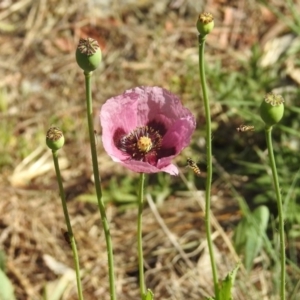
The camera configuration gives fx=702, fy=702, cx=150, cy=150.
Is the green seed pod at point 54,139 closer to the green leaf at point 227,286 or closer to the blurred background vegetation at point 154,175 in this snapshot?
the green leaf at point 227,286

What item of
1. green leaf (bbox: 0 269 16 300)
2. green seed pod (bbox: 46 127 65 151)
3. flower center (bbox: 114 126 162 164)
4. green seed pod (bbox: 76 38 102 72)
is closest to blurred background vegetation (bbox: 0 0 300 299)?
green leaf (bbox: 0 269 16 300)

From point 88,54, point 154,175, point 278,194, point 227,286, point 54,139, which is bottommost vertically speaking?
point 154,175

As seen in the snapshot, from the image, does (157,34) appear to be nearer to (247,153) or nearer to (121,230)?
(247,153)

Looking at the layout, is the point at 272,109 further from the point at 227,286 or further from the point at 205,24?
the point at 227,286

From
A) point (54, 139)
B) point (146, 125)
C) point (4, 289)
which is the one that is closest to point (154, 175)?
point (4, 289)

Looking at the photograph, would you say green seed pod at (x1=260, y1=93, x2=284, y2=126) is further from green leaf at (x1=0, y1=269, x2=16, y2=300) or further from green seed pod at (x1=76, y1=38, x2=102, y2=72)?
green leaf at (x1=0, y1=269, x2=16, y2=300)

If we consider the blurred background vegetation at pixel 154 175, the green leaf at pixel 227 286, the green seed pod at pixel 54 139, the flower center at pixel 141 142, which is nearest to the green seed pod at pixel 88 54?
the green seed pod at pixel 54 139

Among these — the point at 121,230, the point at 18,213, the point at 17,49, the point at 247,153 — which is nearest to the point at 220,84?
the point at 247,153
